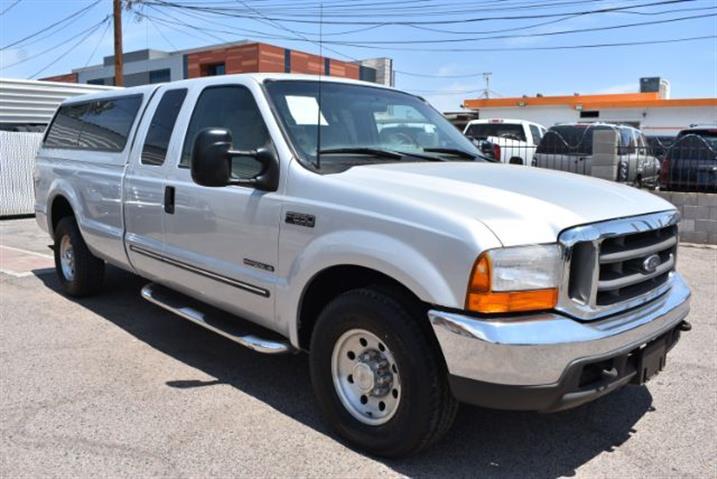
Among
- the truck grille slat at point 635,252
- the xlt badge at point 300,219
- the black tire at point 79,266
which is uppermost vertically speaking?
the xlt badge at point 300,219

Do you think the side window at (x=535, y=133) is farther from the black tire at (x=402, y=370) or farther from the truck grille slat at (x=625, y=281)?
the black tire at (x=402, y=370)

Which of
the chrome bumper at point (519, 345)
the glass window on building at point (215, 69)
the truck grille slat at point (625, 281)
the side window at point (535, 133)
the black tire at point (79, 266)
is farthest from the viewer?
the glass window on building at point (215, 69)

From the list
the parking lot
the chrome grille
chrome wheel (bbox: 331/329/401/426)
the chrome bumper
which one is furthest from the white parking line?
the chrome grille

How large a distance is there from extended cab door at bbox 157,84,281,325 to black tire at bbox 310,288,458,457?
645 mm

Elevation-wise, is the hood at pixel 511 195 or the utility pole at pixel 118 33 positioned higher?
the utility pole at pixel 118 33

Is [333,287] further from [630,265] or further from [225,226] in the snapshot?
[630,265]

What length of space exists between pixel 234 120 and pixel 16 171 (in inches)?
478

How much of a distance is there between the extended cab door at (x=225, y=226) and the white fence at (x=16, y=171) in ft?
37.1

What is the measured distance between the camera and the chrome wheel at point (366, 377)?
10.7 feet

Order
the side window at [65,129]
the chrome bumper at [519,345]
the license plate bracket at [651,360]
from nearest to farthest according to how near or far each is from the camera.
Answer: the chrome bumper at [519,345]
the license plate bracket at [651,360]
the side window at [65,129]

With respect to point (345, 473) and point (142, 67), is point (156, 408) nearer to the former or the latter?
point (345, 473)

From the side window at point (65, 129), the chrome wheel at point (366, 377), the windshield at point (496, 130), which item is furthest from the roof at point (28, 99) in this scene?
the chrome wheel at point (366, 377)

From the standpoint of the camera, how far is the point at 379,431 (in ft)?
10.8

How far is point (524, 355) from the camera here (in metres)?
2.75
